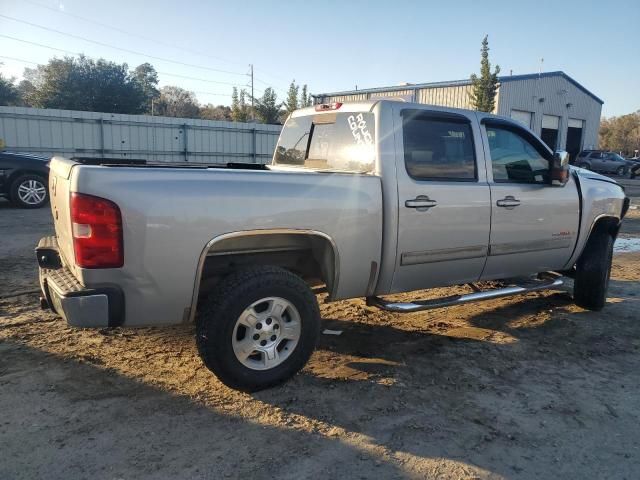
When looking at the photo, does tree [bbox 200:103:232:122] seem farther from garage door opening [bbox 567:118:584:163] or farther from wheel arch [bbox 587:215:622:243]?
wheel arch [bbox 587:215:622:243]

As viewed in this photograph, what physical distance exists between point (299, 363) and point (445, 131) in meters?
2.27

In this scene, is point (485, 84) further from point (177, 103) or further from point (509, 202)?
point (177, 103)

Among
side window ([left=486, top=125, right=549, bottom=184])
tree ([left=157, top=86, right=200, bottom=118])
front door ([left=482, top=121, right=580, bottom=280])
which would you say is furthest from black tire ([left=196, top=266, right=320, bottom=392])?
tree ([left=157, top=86, right=200, bottom=118])

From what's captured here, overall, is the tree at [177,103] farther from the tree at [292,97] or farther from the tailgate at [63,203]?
the tailgate at [63,203]

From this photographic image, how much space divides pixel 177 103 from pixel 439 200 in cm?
7813

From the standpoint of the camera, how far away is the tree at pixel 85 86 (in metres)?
45.2

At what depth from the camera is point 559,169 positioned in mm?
4797

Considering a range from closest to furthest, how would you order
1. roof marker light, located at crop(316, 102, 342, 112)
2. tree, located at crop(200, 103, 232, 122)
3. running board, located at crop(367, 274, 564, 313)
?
running board, located at crop(367, 274, 564, 313)
roof marker light, located at crop(316, 102, 342, 112)
tree, located at crop(200, 103, 232, 122)

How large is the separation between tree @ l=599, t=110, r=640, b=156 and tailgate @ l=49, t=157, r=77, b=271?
93.7 m

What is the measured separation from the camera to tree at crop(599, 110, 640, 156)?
83.5 metres

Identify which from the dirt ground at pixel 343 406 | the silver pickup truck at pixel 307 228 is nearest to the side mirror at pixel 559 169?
the silver pickup truck at pixel 307 228

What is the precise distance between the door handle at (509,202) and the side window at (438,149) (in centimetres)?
34

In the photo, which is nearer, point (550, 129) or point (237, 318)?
point (237, 318)

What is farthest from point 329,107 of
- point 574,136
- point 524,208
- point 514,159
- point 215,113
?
point 215,113
